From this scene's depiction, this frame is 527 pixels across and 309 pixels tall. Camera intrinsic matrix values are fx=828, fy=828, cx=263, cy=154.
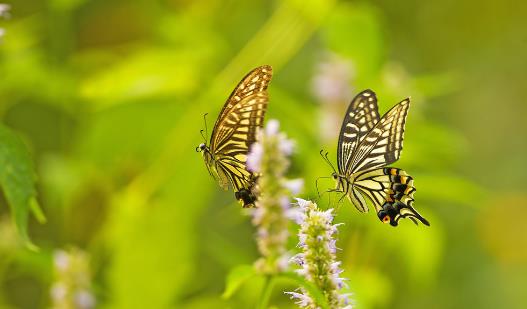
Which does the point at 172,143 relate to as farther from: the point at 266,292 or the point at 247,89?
the point at 266,292

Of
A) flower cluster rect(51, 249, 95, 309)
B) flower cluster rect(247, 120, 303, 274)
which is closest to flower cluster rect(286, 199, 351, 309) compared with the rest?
flower cluster rect(247, 120, 303, 274)

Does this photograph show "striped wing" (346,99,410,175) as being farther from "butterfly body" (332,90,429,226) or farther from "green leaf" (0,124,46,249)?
"green leaf" (0,124,46,249)

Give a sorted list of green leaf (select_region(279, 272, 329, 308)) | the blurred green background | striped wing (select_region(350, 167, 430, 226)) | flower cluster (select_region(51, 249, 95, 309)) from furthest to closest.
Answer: the blurred green background → flower cluster (select_region(51, 249, 95, 309)) → striped wing (select_region(350, 167, 430, 226)) → green leaf (select_region(279, 272, 329, 308))

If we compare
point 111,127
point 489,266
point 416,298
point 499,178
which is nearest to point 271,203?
point 111,127

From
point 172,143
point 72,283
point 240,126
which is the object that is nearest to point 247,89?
point 240,126

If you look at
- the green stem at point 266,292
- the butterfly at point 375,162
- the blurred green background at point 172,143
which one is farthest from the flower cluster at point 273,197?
the butterfly at point 375,162

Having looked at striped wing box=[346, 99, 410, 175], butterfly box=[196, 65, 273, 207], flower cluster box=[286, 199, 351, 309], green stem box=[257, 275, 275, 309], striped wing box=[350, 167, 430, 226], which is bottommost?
green stem box=[257, 275, 275, 309]

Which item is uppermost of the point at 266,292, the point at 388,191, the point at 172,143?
the point at 172,143
